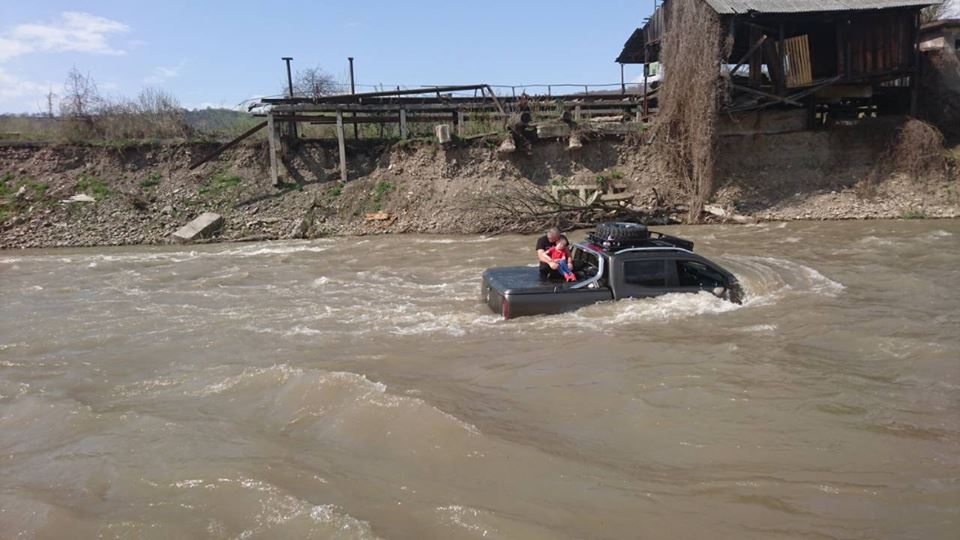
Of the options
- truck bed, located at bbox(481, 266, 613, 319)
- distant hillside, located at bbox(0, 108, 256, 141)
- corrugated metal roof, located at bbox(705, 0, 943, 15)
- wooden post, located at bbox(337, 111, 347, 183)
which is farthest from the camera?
distant hillside, located at bbox(0, 108, 256, 141)

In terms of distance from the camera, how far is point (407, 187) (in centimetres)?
2434

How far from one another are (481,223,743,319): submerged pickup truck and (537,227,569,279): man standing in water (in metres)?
0.14

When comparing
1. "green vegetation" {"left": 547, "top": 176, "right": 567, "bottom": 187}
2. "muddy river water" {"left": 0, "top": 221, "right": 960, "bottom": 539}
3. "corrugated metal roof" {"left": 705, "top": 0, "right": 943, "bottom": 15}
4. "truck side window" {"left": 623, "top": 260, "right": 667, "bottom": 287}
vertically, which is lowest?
"muddy river water" {"left": 0, "top": 221, "right": 960, "bottom": 539}

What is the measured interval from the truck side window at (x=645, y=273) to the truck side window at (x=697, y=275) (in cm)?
29

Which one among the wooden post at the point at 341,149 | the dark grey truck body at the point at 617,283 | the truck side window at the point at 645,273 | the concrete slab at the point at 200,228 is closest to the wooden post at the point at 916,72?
the dark grey truck body at the point at 617,283

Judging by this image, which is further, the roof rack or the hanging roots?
the hanging roots

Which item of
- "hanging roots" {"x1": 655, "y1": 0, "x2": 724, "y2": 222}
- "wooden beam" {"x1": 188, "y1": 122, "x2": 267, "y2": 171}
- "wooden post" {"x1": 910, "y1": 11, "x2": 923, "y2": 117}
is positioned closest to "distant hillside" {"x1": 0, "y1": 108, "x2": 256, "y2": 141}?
"wooden beam" {"x1": 188, "y1": 122, "x2": 267, "y2": 171}

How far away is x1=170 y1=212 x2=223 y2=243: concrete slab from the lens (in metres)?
22.1

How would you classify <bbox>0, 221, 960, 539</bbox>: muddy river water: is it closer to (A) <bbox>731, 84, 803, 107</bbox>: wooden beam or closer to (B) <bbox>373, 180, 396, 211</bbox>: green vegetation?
(B) <bbox>373, 180, 396, 211</bbox>: green vegetation

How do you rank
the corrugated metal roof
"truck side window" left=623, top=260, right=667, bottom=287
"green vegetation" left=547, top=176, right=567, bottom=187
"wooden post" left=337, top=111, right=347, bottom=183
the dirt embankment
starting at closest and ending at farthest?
"truck side window" left=623, top=260, right=667, bottom=287, the dirt embankment, the corrugated metal roof, "green vegetation" left=547, top=176, right=567, bottom=187, "wooden post" left=337, top=111, right=347, bottom=183

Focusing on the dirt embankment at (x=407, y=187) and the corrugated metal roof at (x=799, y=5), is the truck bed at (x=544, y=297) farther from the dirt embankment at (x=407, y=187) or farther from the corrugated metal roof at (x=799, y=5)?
the corrugated metal roof at (x=799, y=5)

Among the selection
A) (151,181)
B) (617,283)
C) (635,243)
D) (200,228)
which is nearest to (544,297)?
(617,283)

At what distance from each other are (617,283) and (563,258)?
0.97 meters

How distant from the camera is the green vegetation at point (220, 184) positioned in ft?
81.5
